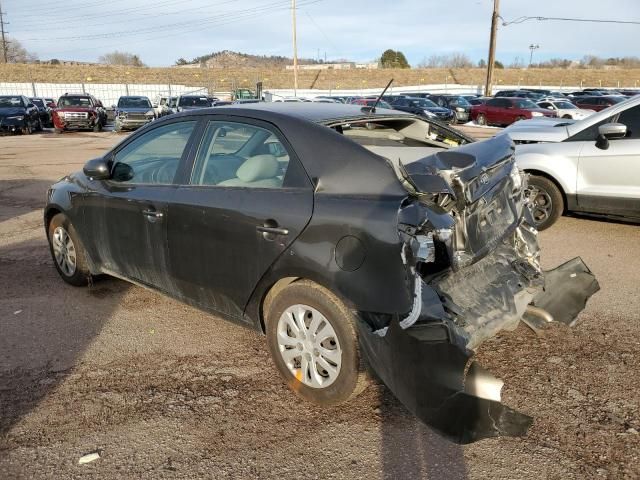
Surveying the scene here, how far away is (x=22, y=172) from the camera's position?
12281mm

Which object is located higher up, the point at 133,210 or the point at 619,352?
the point at 133,210

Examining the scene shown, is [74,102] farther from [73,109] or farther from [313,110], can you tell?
[313,110]

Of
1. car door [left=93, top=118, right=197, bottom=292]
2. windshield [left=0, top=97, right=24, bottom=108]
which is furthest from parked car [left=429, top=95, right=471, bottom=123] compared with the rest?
car door [left=93, top=118, right=197, bottom=292]

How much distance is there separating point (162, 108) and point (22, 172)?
15.6 metres

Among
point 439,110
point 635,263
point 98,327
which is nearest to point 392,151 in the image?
point 98,327

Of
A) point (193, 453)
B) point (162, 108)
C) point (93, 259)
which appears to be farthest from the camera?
point (162, 108)

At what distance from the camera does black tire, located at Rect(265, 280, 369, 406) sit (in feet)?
9.20

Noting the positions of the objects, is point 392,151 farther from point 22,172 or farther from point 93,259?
point 22,172

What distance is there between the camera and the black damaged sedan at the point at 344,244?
2.56 metres

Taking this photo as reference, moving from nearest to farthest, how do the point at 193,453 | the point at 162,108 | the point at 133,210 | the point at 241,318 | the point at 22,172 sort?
1. the point at 193,453
2. the point at 241,318
3. the point at 133,210
4. the point at 22,172
5. the point at 162,108

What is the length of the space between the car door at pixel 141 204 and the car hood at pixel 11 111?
22.8 meters

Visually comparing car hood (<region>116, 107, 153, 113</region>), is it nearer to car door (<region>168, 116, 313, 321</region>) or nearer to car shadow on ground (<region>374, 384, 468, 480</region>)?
car door (<region>168, 116, 313, 321</region>)

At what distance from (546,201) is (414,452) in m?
4.95

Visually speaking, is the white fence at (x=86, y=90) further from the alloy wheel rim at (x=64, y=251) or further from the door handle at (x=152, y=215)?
the door handle at (x=152, y=215)
